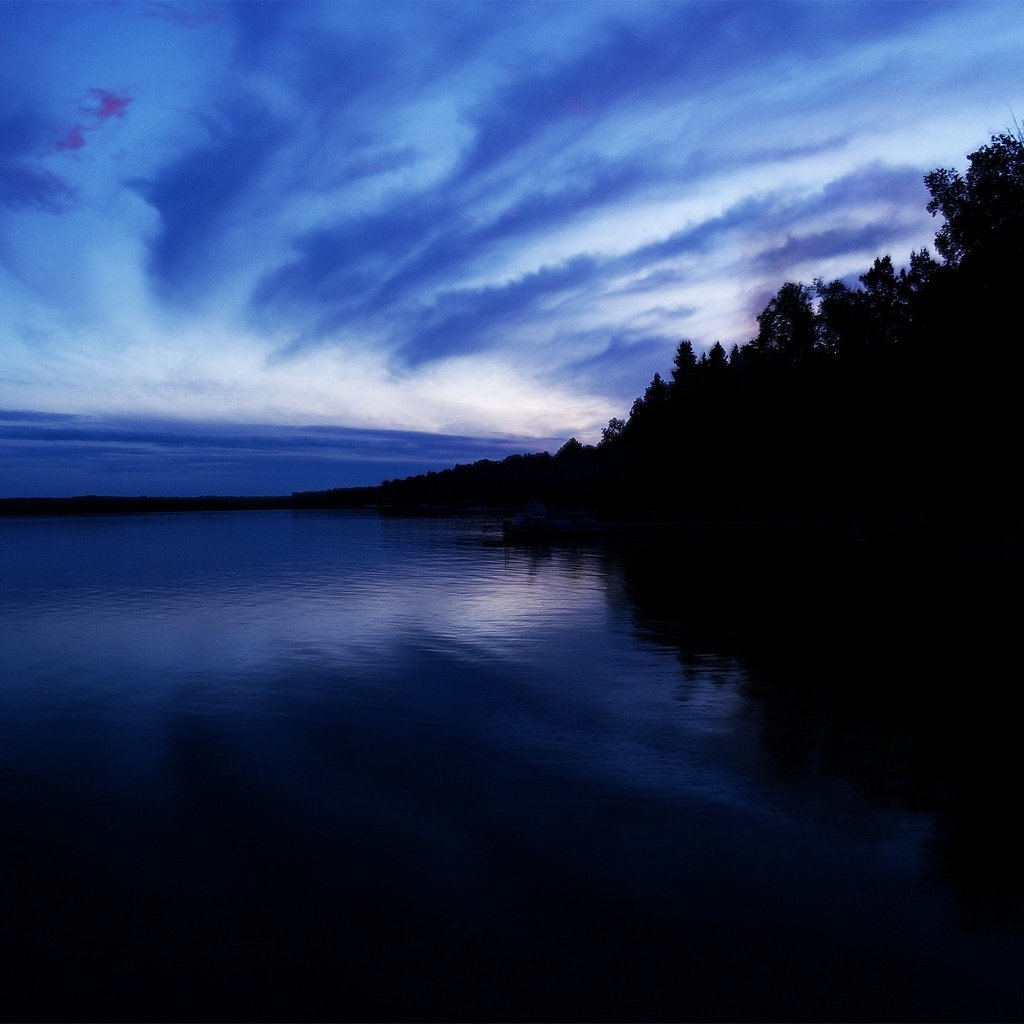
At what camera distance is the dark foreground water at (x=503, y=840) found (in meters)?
5.86

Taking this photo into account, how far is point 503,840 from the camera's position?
8242mm

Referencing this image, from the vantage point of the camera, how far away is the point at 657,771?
1036 cm

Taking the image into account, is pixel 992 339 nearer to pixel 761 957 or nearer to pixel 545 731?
pixel 545 731

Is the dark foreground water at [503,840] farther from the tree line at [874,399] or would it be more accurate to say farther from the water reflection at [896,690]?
the tree line at [874,399]

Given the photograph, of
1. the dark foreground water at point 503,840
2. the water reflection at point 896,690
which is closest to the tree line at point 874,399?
the water reflection at point 896,690

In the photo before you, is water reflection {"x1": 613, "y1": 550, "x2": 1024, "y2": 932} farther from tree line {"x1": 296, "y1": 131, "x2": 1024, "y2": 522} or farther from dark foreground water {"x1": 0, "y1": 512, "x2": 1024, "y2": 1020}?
tree line {"x1": 296, "y1": 131, "x2": 1024, "y2": 522}

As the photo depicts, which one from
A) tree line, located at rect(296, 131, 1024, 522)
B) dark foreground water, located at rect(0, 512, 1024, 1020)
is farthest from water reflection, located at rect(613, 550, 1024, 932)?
tree line, located at rect(296, 131, 1024, 522)

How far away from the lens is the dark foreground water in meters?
5.86

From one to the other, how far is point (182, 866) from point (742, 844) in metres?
5.40

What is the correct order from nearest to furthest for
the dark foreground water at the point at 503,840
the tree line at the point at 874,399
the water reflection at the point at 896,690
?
the dark foreground water at the point at 503,840, the water reflection at the point at 896,690, the tree line at the point at 874,399

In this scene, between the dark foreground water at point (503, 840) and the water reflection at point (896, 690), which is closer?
the dark foreground water at point (503, 840)

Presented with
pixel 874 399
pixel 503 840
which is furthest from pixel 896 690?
pixel 874 399

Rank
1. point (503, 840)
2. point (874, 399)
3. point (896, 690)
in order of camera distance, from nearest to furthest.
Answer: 1. point (503, 840)
2. point (896, 690)
3. point (874, 399)

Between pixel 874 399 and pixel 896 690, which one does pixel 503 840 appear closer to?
pixel 896 690
